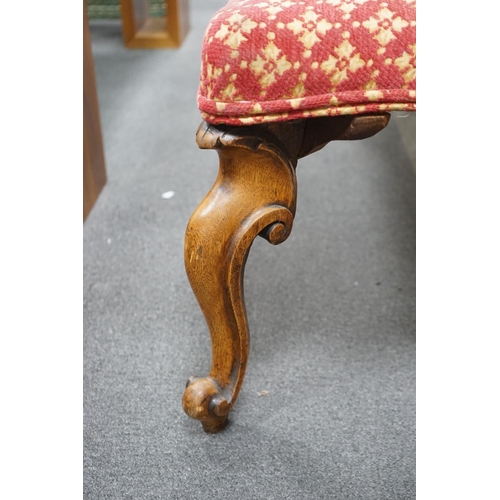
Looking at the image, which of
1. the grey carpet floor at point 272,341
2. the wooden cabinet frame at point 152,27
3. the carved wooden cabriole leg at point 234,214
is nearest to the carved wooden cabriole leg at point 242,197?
the carved wooden cabriole leg at point 234,214

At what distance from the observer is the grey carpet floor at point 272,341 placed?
0.74 metres

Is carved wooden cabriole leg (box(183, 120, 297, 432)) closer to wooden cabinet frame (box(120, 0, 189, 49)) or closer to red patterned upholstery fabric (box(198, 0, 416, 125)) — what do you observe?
red patterned upholstery fabric (box(198, 0, 416, 125))

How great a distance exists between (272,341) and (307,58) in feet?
1.59

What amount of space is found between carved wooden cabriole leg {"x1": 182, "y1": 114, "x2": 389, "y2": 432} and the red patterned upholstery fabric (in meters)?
0.03

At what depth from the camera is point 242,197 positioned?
0.64 m

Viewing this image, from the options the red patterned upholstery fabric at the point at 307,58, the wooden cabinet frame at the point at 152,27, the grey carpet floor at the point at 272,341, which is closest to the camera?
the red patterned upholstery fabric at the point at 307,58

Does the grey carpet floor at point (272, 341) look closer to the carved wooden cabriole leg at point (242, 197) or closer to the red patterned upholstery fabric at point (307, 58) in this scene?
the carved wooden cabriole leg at point (242, 197)

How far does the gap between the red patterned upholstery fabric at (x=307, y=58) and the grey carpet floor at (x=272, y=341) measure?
0.39 m

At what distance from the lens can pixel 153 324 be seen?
100 centimetres

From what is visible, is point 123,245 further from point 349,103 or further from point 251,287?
point 349,103

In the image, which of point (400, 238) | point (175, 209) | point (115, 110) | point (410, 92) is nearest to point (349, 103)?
point (410, 92)

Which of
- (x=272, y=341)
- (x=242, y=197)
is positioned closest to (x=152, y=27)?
(x=272, y=341)

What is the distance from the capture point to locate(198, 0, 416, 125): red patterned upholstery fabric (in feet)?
1.87
